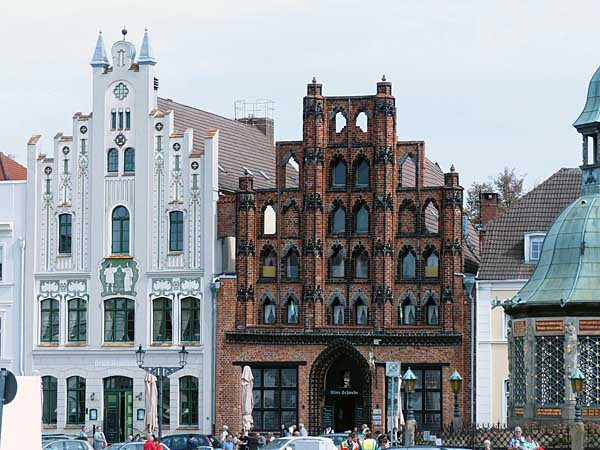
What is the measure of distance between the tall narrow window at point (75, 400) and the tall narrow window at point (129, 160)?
8.65m

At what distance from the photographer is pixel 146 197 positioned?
66.2 m

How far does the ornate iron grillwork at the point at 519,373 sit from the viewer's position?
46219mm

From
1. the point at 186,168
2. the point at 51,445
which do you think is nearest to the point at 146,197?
the point at 186,168

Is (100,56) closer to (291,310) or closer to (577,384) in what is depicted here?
(291,310)

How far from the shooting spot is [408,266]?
63.8 m

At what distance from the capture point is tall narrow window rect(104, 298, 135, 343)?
66312 mm

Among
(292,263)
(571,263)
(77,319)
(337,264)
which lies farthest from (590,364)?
(77,319)

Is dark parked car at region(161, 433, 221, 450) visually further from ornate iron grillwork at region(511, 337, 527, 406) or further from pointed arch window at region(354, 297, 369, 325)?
ornate iron grillwork at region(511, 337, 527, 406)

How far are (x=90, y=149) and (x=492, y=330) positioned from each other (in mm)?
18019

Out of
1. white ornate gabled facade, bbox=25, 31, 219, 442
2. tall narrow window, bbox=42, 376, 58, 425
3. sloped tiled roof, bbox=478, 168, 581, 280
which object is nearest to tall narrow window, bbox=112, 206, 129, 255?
Result: white ornate gabled facade, bbox=25, 31, 219, 442

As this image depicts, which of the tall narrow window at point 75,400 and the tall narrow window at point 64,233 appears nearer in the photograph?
the tall narrow window at point 75,400

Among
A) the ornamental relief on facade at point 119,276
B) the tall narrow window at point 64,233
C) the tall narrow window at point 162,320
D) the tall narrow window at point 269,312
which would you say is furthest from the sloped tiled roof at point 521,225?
the tall narrow window at point 64,233

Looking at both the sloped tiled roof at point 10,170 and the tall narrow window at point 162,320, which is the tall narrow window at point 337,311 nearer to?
the tall narrow window at point 162,320

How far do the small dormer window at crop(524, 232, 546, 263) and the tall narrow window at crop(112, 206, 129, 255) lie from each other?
1617 cm
